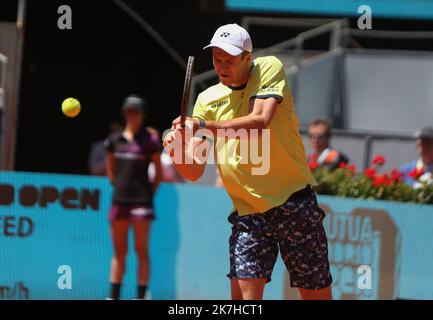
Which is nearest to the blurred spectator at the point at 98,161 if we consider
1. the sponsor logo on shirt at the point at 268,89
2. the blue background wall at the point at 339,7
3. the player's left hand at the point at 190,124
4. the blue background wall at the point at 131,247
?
the blue background wall at the point at 131,247

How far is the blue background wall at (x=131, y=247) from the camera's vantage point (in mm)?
8086

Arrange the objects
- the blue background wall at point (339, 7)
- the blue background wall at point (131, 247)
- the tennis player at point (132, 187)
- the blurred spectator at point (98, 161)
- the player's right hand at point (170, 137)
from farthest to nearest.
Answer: the blue background wall at point (339, 7), the blurred spectator at point (98, 161), the tennis player at point (132, 187), the blue background wall at point (131, 247), the player's right hand at point (170, 137)

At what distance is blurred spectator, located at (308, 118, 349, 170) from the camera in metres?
8.64

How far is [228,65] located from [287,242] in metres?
1.02

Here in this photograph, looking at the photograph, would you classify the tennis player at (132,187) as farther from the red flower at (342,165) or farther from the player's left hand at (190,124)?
the player's left hand at (190,124)

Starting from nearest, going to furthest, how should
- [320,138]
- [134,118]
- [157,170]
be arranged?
[157,170] < [134,118] < [320,138]

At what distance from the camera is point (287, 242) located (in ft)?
17.5

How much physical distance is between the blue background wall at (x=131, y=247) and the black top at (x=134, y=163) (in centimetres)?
13

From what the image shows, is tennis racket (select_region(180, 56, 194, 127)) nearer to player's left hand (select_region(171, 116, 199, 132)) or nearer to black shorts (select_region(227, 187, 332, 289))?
player's left hand (select_region(171, 116, 199, 132))

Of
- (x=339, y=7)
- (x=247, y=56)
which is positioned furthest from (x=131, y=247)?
(x=339, y=7)

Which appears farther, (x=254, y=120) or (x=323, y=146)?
(x=323, y=146)

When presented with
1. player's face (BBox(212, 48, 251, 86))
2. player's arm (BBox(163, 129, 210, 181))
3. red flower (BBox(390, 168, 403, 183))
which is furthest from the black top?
player's face (BBox(212, 48, 251, 86))

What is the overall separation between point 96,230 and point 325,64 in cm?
407

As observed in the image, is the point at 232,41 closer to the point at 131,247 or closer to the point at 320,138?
the point at 131,247
